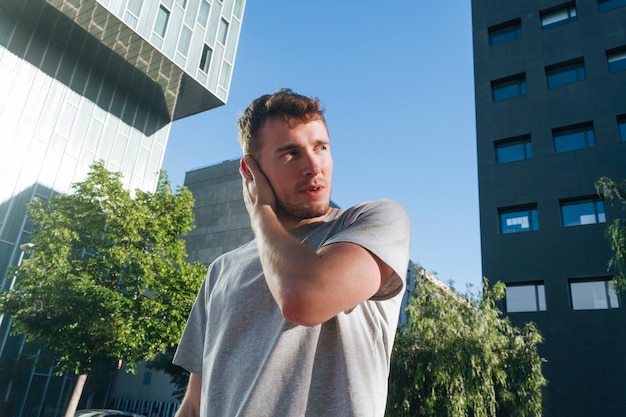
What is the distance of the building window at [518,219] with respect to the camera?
22.4m

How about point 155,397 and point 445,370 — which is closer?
point 445,370

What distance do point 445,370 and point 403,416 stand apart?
5.67 feet

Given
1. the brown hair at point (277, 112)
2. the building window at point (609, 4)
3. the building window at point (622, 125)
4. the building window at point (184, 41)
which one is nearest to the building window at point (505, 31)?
the building window at point (609, 4)

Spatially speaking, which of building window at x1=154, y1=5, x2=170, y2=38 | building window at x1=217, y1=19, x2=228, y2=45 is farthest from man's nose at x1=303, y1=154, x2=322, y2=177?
building window at x1=217, y1=19, x2=228, y2=45

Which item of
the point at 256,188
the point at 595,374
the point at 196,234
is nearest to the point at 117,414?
the point at 256,188

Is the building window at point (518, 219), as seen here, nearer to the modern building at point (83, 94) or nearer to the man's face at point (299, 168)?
the modern building at point (83, 94)

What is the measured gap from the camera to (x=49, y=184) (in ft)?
78.9

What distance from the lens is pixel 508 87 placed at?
25.6m

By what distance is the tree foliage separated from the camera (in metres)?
15.1

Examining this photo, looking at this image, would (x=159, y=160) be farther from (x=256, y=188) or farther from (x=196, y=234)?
(x=256, y=188)

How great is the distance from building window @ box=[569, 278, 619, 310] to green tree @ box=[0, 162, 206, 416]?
53.0 ft

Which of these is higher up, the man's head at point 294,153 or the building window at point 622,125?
the building window at point 622,125

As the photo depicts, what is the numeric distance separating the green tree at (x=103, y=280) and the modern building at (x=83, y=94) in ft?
20.5

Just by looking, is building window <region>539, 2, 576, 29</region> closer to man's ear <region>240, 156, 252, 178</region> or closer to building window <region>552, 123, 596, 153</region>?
building window <region>552, 123, 596, 153</region>
